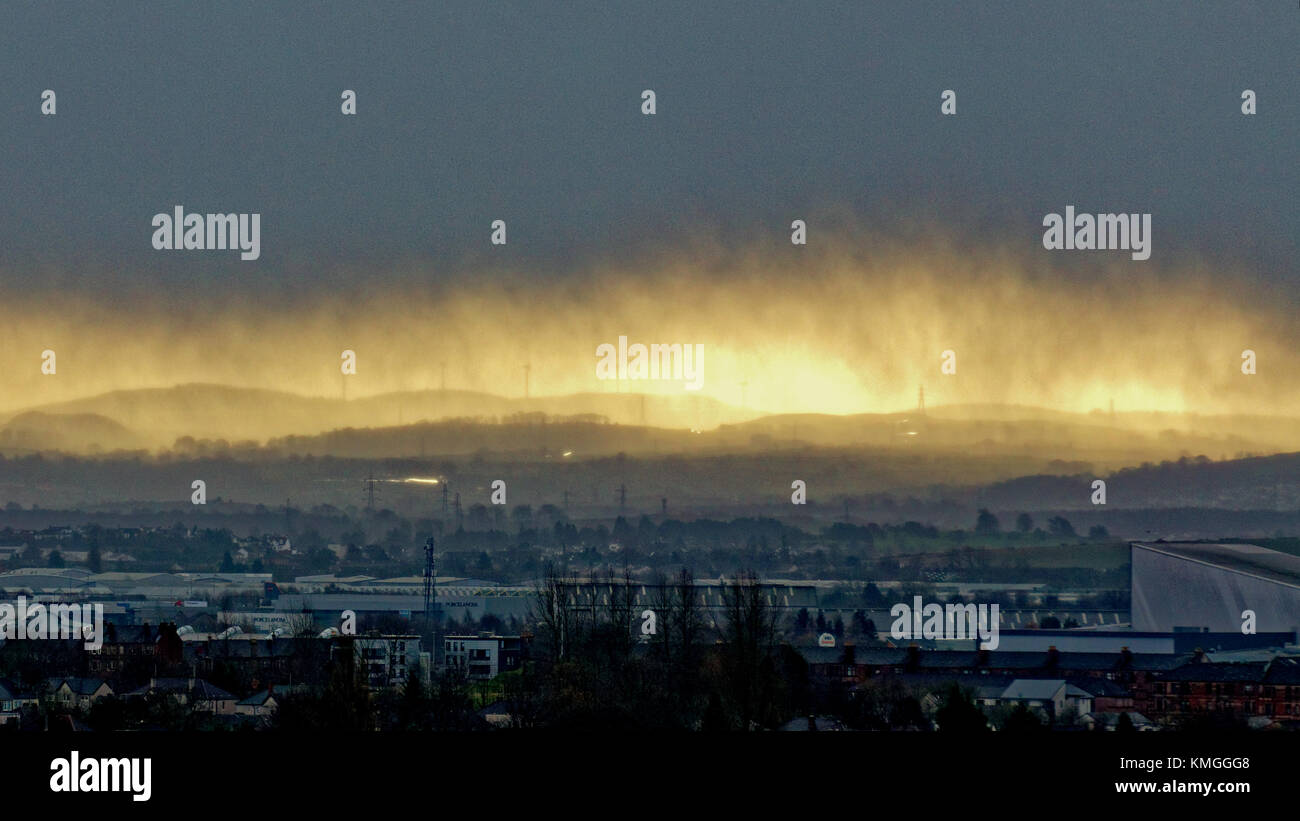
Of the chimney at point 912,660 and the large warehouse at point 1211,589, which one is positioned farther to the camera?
the large warehouse at point 1211,589

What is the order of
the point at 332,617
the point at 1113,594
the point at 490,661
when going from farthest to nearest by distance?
1. the point at 1113,594
2. the point at 332,617
3. the point at 490,661

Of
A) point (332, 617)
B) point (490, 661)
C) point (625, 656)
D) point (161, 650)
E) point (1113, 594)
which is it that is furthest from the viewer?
point (1113, 594)

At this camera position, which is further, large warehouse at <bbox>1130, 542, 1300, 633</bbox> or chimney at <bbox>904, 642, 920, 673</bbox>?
large warehouse at <bbox>1130, 542, 1300, 633</bbox>

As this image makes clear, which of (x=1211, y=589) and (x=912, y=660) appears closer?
(x=912, y=660)

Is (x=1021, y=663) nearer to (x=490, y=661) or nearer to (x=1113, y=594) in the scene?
(x=490, y=661)

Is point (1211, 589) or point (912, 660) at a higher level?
point (1211, 589)
